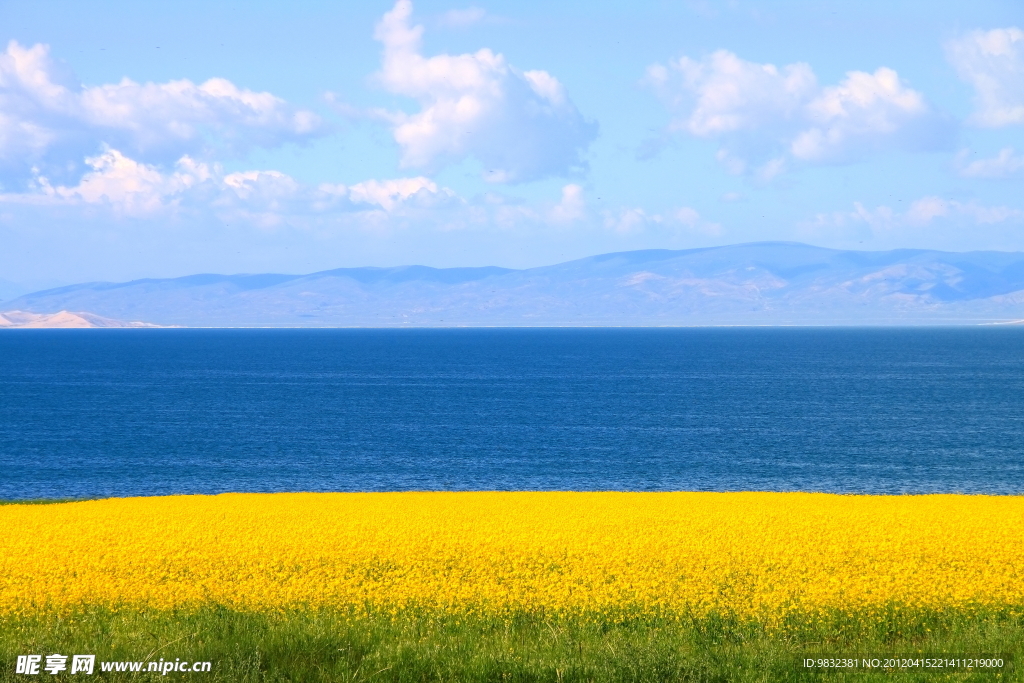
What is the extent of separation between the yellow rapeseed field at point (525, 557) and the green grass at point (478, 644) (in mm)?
752

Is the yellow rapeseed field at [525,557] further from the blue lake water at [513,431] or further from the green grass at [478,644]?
the blue lake water at [513,431]

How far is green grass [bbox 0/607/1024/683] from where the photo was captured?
12.6 metres

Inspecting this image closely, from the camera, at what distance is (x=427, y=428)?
72875 millimetres

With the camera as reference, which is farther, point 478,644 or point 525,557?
point 525,557

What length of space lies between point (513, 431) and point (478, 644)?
56662 millimetres

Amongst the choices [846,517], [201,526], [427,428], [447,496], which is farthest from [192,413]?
[846,517]

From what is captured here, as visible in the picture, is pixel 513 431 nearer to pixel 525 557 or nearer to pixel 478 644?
pixel 525 557

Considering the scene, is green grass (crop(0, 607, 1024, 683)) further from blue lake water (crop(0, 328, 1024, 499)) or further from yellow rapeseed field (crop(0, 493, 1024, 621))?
blue lake water (crop(0, 328, 1024, 499))

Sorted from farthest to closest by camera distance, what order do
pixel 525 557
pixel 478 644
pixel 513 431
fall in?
1. pixel 513 431
2. pixel 525 557
3. pixel 478 644

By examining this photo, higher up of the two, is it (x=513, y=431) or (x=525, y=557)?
(x=525, y=557)

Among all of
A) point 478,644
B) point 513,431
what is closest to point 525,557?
point 478,644

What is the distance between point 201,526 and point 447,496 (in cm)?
936

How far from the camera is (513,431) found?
70.6 meters

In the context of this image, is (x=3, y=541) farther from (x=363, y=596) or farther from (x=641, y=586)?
(x=641, y=586)
